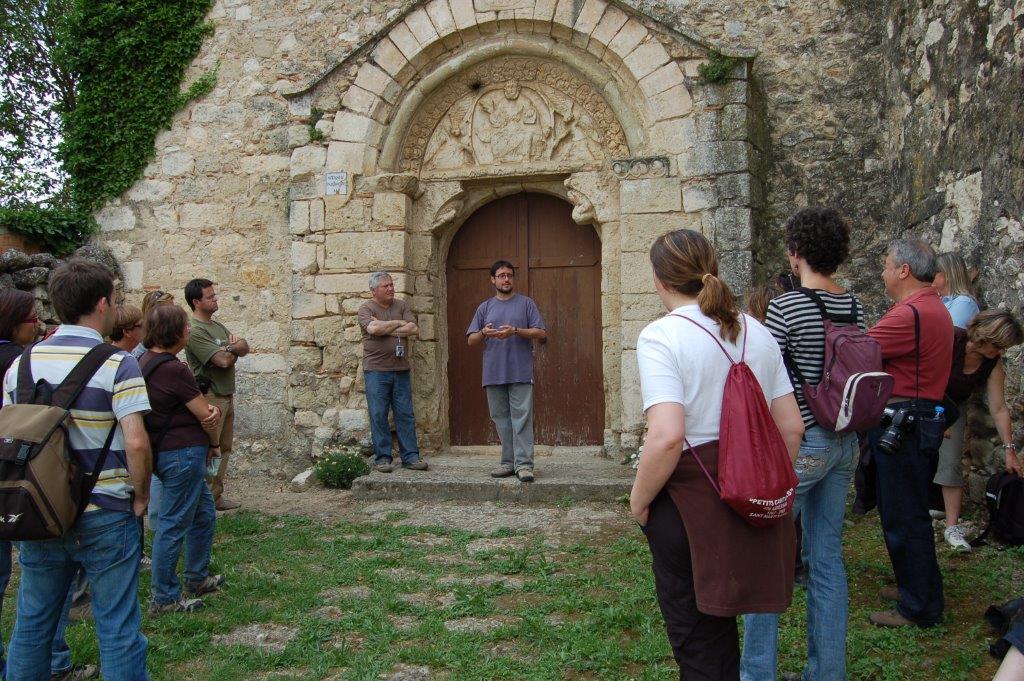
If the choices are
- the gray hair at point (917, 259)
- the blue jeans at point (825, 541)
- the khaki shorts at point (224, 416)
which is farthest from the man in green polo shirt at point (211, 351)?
the gray hair at point (917, 259)

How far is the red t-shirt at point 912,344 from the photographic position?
134 inches

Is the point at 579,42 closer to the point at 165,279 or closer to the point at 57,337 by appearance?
the point at 165,279

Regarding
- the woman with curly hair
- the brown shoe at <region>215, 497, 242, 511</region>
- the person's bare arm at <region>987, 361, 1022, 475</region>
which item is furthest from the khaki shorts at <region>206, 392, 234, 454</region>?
the person's bare arm at <region>987, 361, 1022, 475</region>

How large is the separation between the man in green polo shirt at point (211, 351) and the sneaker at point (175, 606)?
170cm

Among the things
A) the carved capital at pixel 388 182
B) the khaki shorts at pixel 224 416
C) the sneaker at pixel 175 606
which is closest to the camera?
the sneaker at pixel 175 606

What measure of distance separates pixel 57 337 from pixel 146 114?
238 inches

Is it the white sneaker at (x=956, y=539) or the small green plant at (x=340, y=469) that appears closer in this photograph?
the white sneaker at (x=956, y=539)

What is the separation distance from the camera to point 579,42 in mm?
6992

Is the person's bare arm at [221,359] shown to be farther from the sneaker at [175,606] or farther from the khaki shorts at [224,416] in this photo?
the sneaker at [175,606]

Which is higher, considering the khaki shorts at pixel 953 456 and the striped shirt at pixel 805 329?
the striped shirt at pixel 805 329

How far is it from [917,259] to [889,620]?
1.58m

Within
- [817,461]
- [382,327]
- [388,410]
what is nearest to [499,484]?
[388,410]

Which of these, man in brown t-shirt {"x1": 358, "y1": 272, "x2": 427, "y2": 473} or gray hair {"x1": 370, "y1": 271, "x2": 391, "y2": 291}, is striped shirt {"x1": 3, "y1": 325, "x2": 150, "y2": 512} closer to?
man in brown t-shirt {"x1": 358, "y1": 272, "x2": 427, "y2": 473}

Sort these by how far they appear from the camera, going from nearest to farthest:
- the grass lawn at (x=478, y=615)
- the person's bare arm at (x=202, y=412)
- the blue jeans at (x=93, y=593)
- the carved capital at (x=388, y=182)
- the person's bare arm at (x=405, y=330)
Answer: the blue jeans at (x=93, y=593)
the grass lawn at (x=478, y=615)
the person's bare arm at (x=202, y=412)
the person's bare arm at (x=405, y=330)
the carved capital at (x=388, y=182)
